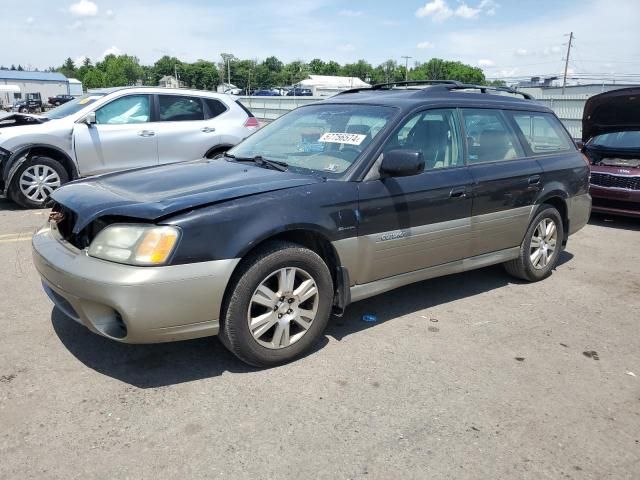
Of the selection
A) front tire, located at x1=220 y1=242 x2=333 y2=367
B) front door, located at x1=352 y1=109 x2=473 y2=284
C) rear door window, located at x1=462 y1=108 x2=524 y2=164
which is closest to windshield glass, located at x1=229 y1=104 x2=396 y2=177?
front door, located at x1=352 y1=109 x2=473 y2=284

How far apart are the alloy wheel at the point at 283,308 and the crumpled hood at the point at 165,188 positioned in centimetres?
55

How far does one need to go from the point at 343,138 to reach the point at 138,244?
1716mm

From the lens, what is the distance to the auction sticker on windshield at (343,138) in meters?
3.87

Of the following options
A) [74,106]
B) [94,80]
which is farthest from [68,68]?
[74,106]

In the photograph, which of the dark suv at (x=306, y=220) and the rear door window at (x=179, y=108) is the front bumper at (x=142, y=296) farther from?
the rear door window at (x=179, y=108)

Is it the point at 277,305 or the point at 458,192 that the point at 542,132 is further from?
the point at 277,305

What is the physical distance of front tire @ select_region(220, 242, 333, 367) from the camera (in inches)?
123

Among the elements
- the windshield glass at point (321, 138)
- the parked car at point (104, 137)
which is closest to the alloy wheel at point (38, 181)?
the parked car at point (104, 137)

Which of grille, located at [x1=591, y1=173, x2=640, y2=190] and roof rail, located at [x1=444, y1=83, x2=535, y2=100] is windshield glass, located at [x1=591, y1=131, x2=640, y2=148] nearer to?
grille, located at [x1=591, y1=173, x2=640, y2=190]

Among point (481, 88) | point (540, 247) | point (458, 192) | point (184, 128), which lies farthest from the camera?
point (184, 128)

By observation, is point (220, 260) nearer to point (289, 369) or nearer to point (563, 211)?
point (289, 369)

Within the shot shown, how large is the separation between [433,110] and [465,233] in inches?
39.1

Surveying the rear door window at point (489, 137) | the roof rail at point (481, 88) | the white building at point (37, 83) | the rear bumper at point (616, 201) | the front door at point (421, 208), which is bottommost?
the rear bumper at point (616, 201)

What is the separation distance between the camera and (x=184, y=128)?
27.3 feet
